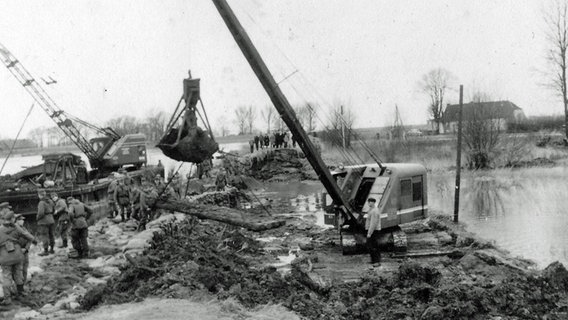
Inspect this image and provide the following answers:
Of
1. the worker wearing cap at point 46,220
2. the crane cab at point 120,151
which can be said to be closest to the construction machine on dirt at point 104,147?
the crane cab at point 120,151

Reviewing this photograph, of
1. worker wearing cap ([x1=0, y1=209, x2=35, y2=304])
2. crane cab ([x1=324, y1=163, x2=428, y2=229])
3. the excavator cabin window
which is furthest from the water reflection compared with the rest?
worker wearing cap ([x1=0, y1=209, x2=35, y2=304])

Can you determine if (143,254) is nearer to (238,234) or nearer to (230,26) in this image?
(238,234)

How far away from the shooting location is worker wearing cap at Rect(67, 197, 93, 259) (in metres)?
12.4

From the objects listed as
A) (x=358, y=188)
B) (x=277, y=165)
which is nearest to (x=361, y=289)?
(x=358, y=188)

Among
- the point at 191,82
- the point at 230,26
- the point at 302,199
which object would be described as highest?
the point at 230,26

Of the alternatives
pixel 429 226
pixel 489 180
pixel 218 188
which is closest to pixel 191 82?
pixel 429 226

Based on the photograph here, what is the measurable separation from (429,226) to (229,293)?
10779mm

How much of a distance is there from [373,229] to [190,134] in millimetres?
4964

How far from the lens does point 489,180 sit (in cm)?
3222

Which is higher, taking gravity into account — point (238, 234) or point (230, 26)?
point (230, 26)

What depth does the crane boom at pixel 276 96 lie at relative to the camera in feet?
38.4

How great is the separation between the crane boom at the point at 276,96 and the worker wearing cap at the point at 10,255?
5850 millimetres

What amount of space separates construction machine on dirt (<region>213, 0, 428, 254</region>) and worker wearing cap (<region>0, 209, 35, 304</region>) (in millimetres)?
5937

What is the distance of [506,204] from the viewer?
23188mm
